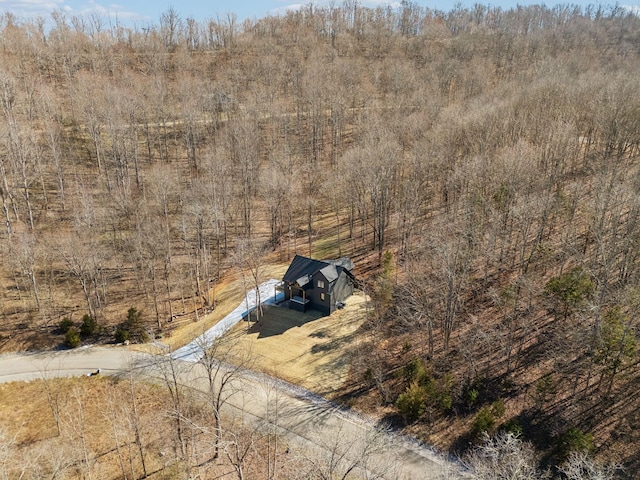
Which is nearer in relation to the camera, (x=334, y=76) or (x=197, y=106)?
(x=197, y=106)

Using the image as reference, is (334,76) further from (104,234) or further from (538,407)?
(538,407)

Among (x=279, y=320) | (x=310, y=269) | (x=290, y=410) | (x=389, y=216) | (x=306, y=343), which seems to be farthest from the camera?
(x=389, y=216)

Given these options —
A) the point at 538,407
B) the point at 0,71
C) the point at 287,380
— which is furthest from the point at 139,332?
the point at 0,71

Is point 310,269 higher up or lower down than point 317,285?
higher up

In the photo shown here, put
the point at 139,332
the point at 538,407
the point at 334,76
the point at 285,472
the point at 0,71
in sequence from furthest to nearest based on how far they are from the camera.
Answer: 1. the point at 334,76
2. the point at 0,71
3. the point at 139,332
4. the point at 538,407
5. the point at 285,472

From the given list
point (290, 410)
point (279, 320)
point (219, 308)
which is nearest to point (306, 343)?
point (279, 320)

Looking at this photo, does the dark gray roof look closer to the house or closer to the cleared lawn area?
the house

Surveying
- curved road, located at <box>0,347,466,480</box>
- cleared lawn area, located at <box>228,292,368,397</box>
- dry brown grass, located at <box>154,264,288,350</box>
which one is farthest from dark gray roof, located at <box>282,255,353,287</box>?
curved road, located at <box>0,347,466,480</box>

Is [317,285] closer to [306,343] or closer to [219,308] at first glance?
[306,343]
